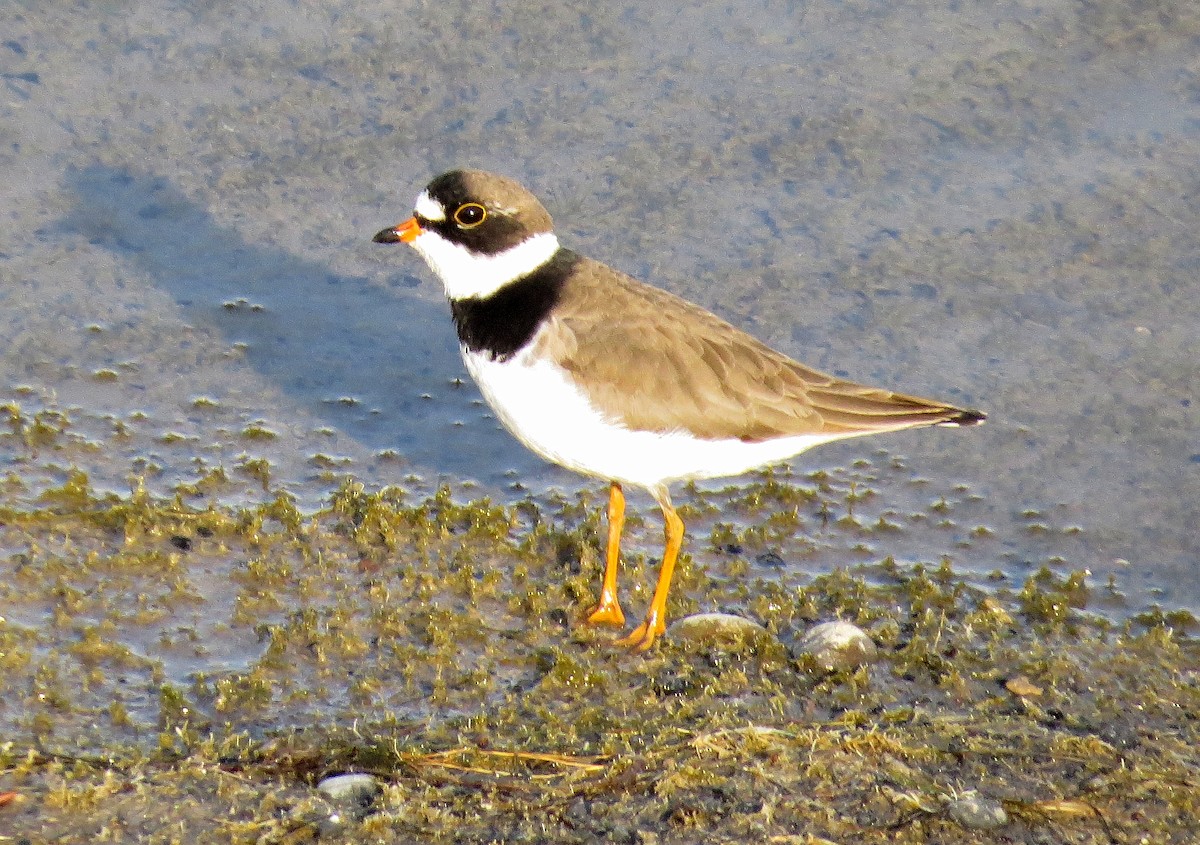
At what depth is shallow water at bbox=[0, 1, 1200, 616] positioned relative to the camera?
6781mm

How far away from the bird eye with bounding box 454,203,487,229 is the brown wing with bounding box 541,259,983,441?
48 cm

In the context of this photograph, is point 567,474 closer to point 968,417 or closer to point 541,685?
point 541,685

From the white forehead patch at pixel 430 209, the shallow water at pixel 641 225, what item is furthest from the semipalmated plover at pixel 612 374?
the shallow water at pixel 641 225

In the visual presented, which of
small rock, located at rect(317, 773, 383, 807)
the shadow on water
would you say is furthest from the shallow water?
small rock, located at rect(317, 773, 383, 807)

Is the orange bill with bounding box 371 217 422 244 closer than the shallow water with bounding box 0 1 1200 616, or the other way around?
the orange bill with bounding box 371 217 422 244

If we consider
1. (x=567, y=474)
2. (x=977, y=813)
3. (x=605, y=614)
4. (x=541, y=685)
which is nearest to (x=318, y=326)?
(x=567, y=474)

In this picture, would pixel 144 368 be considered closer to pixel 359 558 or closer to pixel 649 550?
pixel 359 558

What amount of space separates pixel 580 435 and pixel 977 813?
206 centimetres

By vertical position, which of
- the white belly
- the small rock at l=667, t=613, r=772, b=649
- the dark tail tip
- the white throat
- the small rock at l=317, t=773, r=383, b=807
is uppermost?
the white throat

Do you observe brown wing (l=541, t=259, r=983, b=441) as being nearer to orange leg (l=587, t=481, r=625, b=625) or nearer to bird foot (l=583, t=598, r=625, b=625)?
orange leg (l=587, t=481, r=625, b=625)

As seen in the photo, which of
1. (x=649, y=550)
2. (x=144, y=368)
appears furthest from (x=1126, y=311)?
(x=144, y=368)

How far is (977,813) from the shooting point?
430cm

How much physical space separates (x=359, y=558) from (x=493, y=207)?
5.01 feet

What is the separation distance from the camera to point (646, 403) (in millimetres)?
5703
